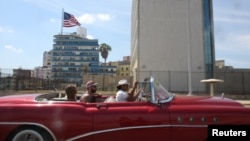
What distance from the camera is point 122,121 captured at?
5.61 meters

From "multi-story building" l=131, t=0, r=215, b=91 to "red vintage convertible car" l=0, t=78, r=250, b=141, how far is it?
4383 cm

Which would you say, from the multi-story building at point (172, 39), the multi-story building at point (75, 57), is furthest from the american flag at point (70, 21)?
the multi-story building at point (75, 57)

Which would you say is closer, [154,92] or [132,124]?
[132,124]

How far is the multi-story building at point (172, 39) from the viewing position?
50.6 metres

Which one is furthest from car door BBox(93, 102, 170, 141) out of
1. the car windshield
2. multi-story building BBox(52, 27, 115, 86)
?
multi-story building BBox(52, 27, 115, 86)

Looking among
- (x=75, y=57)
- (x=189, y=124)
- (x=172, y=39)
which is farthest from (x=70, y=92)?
(x=75, y=57)

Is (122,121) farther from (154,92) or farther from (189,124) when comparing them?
(189,124)

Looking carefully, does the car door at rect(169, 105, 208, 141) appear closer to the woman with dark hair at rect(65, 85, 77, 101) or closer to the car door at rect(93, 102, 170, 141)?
the car door at rect(93, 102, 170, 141)

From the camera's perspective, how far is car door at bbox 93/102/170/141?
18.2 feet

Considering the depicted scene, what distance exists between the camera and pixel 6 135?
5.68 metres

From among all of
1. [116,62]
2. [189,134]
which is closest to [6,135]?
[189,134]

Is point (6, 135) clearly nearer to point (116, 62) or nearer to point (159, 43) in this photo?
point (159, 43)

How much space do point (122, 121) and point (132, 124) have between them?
17 centimetres

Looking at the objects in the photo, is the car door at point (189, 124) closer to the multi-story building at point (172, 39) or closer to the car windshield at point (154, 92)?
the car windshield at point (154, 92)
